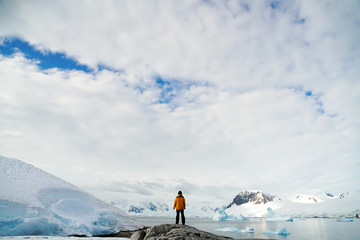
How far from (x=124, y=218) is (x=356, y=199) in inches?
6280

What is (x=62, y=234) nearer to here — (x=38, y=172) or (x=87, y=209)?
A: (x=87, y=209)

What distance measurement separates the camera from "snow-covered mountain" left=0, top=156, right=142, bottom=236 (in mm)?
14352

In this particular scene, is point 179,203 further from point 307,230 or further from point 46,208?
point 307,230

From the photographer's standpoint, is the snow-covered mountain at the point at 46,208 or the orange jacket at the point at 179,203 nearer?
the orange jacket at the point at 179,203

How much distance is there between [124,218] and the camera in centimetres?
2153

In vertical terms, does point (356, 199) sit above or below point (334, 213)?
above

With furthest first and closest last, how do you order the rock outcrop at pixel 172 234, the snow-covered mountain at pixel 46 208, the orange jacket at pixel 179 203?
the snow-covered mountain at pixel 46 208
the orange jacket at pixel 179 203
the rock outcrop at pixel 172 234

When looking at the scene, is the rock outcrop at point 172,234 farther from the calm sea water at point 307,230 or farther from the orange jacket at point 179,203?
the calm sea water at point 307,230

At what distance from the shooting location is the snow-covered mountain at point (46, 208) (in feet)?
47.1

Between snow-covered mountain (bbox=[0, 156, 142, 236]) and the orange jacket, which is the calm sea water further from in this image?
the orange jacket

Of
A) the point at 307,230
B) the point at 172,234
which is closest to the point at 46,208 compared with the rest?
the point at 172,234

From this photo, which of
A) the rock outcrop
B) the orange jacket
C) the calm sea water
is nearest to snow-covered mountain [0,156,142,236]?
the orange jacket

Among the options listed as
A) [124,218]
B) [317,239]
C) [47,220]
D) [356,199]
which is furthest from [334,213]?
[47,220]

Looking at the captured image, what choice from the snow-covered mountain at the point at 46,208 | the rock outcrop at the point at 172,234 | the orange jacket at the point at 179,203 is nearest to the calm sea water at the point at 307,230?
the snow-covered mountain at the point at 46,208
